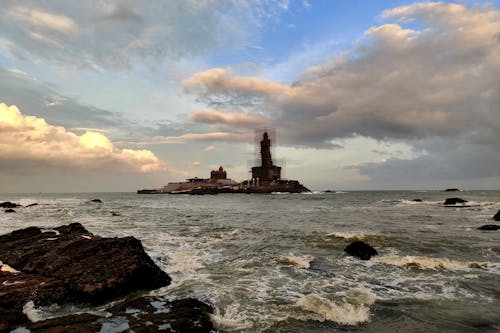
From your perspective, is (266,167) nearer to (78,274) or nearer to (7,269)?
(7,269)

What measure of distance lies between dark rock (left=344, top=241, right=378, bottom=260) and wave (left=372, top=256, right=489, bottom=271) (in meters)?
0.58

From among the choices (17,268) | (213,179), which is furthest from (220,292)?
(213,179)

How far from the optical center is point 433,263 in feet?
47.8

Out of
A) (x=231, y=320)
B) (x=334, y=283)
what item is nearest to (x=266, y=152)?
(x=334, y=283)

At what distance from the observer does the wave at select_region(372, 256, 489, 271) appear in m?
14.2

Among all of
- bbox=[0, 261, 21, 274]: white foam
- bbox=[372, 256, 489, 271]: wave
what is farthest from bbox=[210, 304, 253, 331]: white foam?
bbox=[372, 256, 489, 271]: wave

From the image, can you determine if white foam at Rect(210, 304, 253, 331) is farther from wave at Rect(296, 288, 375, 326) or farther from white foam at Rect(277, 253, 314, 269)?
white foam at Rect(277, 253, 314, 269)

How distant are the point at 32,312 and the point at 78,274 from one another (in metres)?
1.88

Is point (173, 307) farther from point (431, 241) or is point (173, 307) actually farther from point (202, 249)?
point (431, 241)

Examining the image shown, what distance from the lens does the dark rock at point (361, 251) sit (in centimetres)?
1594

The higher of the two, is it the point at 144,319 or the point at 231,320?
the point at 144,319

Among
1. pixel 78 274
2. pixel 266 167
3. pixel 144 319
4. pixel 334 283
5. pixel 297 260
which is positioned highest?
pixel 266 167

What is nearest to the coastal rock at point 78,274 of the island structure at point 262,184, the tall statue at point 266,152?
the island structure at point 262,184

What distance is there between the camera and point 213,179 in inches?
7761
